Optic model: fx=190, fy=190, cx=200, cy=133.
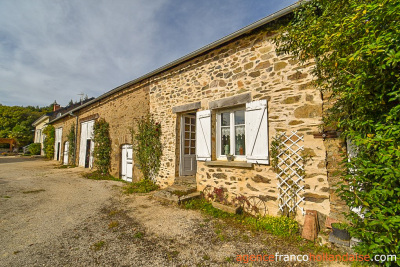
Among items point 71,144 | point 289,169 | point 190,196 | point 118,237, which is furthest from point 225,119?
point 71,144

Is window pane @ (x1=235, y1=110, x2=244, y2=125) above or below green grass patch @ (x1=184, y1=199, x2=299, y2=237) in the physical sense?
above

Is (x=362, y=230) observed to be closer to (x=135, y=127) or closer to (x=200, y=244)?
(x=200, y=244)

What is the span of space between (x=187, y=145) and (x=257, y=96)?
9.85 feet

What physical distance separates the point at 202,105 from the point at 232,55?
1483 mm

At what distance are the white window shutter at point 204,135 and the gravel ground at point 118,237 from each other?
1460 mm

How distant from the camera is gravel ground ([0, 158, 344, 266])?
A: 2.61 meters

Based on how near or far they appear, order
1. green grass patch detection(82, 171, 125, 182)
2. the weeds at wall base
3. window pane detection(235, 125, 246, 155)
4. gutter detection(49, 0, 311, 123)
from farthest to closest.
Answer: green grass patch detection(82, 171, 125, 182), window pane detection(235, 125, 246, 155), gutter detection(49, 0, 311, 123), the weeds at wall base

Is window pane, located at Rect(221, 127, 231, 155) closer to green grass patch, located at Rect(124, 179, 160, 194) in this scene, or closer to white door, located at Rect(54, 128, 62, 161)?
green grass patch, located at Rect(124, 179, 160, 194)

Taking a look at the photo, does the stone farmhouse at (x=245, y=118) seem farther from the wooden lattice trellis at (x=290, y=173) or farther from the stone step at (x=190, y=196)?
the stone step at (x=190, y=196)

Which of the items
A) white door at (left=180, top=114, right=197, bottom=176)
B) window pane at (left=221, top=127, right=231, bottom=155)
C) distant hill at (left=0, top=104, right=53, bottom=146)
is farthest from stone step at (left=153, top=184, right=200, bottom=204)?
distant hill at (left=0, top=104, right=53, bottom=146)

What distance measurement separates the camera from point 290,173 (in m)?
3.62

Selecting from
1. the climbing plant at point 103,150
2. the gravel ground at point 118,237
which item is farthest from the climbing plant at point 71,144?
the gravel ground at point 118,237

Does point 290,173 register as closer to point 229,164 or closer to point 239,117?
point 229,164

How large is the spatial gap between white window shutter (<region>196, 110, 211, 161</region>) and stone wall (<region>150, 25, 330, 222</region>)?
26cm
